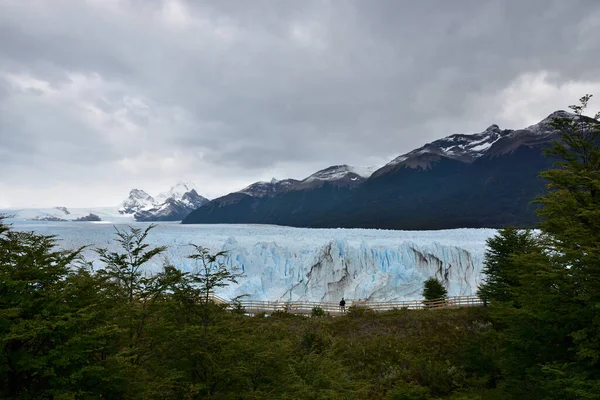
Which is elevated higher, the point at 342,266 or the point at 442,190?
the point at 442,190

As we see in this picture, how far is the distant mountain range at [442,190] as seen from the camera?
101312mm

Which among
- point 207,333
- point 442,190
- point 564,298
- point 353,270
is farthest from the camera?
point 442,190

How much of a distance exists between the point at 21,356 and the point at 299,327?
1705 cm

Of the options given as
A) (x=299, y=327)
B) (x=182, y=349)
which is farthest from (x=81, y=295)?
(x=299, y=327)

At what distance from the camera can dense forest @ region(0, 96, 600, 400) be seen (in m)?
5.09

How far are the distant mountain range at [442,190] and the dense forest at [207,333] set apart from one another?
235ft

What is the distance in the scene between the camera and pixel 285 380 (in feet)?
27.6

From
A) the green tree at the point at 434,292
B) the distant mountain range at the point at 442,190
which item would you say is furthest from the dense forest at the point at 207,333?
the distant mountain range at the point at 442,190

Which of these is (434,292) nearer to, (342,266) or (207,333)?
(342,266)

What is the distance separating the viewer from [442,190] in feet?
457

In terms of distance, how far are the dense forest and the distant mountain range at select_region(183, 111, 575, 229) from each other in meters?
71.5

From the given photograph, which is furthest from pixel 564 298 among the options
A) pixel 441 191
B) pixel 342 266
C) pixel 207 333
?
pixel 441 191

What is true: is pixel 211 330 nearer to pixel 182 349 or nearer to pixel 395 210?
pixel 182 349

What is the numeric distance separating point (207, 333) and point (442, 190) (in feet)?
476
